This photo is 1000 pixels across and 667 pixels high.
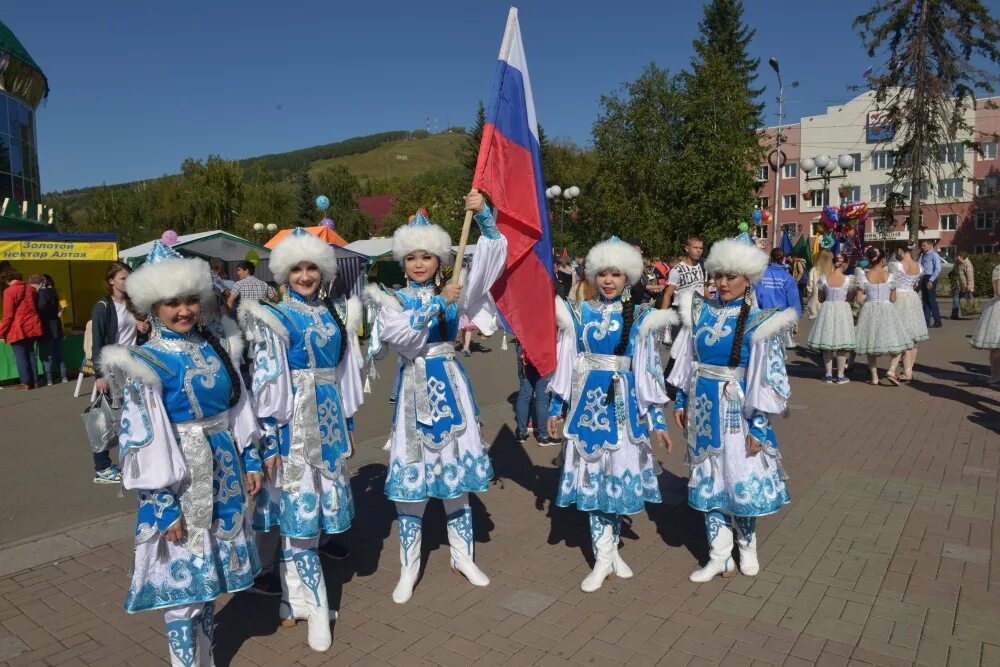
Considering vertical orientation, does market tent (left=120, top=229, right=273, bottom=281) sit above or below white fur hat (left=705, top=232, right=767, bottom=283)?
above

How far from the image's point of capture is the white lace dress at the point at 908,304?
35.8 feet

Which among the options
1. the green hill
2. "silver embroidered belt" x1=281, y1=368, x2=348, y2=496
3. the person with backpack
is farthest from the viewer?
the green hill

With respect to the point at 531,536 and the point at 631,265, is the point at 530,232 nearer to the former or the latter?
the point at 631,265

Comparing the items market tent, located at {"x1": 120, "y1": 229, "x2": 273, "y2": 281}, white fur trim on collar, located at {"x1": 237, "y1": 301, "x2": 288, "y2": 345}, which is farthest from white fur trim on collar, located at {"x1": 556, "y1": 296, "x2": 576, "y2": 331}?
market tent, located at {"x1": 120, "y1": 229, "x2": 273, "y2": 281}

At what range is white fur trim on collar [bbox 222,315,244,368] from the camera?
351 cm

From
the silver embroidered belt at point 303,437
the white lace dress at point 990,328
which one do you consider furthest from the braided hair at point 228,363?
the white lace dress at point 990,328

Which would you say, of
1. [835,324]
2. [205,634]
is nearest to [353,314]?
[205,634]

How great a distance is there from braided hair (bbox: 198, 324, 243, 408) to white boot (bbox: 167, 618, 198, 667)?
3.25ft

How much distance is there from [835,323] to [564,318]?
7.75 meters

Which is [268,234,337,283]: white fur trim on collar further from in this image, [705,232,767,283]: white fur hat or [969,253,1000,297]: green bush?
[969,253,1000,297]: green bush

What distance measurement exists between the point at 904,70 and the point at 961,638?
2975 cm

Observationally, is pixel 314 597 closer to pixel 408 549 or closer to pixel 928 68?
pixel 408 549

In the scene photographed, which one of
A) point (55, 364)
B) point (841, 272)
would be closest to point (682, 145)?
point (841, 272)

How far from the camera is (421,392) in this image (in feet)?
13.7
